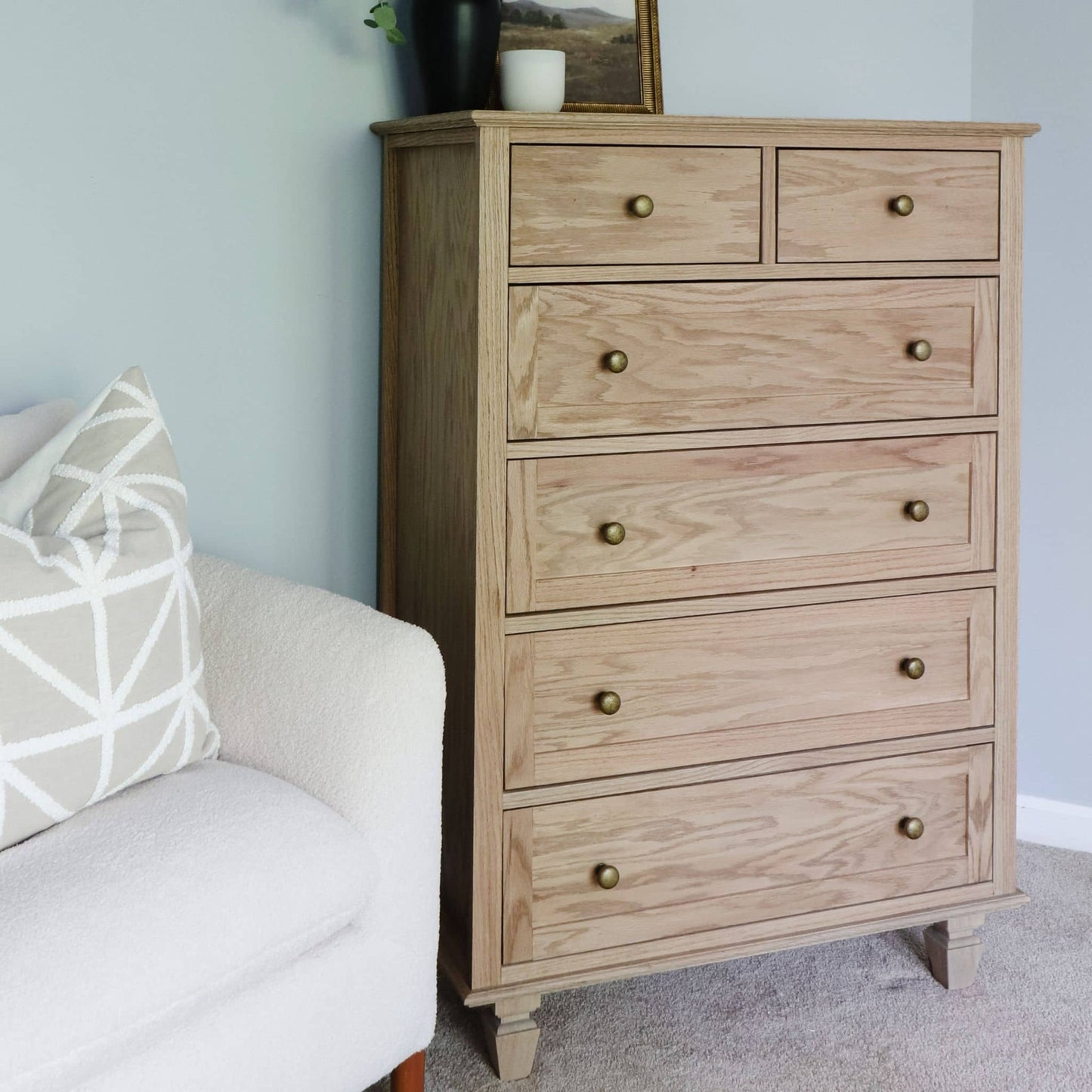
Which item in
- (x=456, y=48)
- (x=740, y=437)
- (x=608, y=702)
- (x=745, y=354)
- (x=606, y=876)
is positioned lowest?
(x=606, y=876)

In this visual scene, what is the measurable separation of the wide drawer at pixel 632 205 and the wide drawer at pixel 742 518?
249 mm

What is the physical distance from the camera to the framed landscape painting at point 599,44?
5.96 ft

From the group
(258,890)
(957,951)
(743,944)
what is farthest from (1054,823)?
(258,890)

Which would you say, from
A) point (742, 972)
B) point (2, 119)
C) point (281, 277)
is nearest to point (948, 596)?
point (742, 972)

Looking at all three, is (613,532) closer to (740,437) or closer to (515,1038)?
(740,437)

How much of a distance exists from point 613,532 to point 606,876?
0.45m

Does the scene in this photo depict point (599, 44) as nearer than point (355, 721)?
No

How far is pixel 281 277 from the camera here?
72.2 inches

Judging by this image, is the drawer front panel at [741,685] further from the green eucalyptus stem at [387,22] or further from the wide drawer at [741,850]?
the green eucalyptus stem at [387,22]

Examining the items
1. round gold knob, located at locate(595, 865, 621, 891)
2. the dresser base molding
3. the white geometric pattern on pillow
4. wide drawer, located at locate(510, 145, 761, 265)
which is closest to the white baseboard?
the dresser base molding

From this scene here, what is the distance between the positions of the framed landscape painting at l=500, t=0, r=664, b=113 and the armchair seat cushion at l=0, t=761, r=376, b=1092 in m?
1.11

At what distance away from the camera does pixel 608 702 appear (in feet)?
5.24

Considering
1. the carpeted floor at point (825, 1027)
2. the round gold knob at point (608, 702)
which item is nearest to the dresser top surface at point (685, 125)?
the round gold knob at point (608, 702)

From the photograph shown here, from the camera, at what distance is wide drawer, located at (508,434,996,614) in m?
1.57
